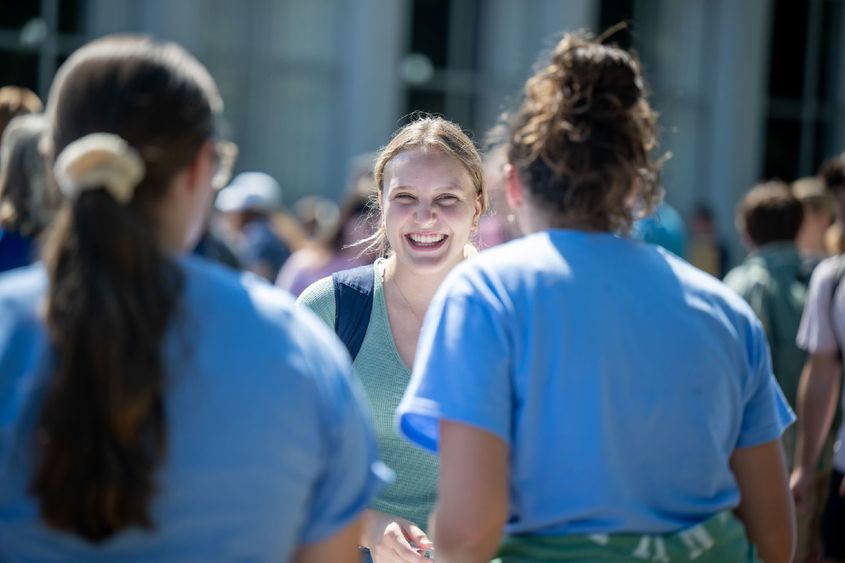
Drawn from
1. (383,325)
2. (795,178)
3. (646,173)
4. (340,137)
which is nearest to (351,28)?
(340,137)

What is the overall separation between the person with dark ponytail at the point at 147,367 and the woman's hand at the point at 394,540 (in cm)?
106

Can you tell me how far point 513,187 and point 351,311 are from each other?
1064mm

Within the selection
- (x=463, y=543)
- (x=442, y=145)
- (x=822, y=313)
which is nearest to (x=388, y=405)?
(x=442, y=145)

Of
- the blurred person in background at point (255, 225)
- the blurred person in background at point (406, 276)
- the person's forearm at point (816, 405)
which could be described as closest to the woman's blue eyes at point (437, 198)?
the blurred person in background at point (406, 276)

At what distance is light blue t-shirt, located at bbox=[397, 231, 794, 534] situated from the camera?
2.16 meters

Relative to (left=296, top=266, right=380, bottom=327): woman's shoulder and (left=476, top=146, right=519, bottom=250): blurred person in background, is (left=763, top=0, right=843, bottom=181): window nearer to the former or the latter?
(left=476, top=146, right=519, bottom=250): blurred person in background

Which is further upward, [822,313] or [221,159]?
[221,159]

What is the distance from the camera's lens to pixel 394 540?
3014mm

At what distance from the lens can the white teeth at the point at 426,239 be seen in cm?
344

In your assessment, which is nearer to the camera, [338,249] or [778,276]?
[778,276]

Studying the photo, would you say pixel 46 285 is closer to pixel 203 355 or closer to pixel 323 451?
pixel 203 355

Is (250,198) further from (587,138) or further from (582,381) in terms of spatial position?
(582,381)

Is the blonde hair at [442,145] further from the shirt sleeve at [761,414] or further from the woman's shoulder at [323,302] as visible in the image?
the shirt sleeve at [761,414]

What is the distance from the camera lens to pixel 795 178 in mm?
18938
